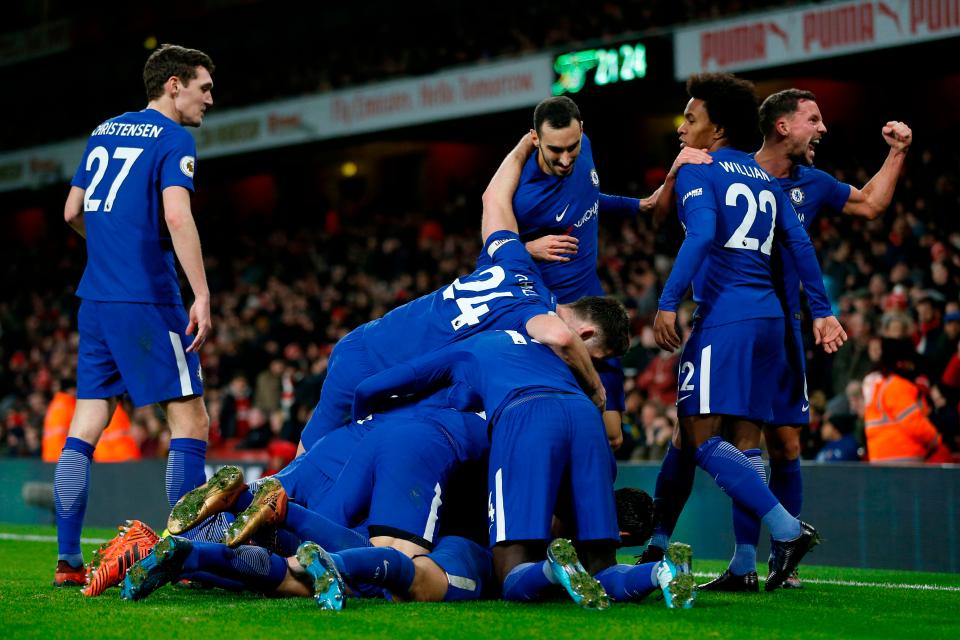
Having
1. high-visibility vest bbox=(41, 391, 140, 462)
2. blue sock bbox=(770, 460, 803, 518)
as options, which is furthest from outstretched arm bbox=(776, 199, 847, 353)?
high-visibility vest bbox=(41, 391, 140, 462)

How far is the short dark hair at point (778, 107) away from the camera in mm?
5672

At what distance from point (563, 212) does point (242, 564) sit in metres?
2.36

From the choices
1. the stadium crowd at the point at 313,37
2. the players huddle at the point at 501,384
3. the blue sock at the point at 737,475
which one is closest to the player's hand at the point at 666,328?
the players huddle at the point at 501,384

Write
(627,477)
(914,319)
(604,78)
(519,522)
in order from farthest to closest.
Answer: (604,78) < (914,319) < (627,477) < (519,522)

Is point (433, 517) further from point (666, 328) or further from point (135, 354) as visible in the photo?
point (135, 354)

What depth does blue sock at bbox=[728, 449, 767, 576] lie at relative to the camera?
Answer: 510cm

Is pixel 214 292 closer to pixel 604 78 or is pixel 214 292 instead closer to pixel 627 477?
pixel 604 78

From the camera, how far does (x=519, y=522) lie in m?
4.14

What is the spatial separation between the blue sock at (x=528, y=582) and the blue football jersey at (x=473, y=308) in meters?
1.03

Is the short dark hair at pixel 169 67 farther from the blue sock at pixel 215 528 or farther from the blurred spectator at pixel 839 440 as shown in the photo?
the blurred spectator at pixel 839 440

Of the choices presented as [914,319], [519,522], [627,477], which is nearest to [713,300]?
[519,522]

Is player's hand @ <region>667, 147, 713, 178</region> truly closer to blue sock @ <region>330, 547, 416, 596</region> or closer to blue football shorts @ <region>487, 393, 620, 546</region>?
blue football shorts @ <region>487, 393, 620, 546</region>

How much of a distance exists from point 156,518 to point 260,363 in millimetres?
5910

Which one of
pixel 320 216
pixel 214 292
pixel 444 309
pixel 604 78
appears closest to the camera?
pixel 444 309
